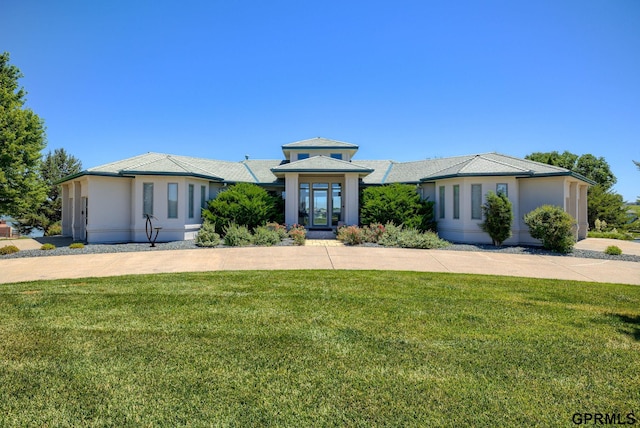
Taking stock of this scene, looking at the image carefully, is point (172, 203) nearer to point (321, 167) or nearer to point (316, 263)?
point (321, 167)

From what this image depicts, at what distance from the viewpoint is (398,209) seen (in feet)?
58.9

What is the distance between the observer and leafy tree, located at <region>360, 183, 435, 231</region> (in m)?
17.8

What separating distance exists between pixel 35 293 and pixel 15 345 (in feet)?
11.0

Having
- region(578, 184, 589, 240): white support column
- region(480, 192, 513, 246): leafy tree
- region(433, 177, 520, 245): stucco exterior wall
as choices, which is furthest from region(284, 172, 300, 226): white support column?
region(578, 184, 589, 240): white support column

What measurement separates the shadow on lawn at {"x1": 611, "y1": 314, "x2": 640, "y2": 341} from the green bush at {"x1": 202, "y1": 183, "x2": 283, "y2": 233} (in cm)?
1515

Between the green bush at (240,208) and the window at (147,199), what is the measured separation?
8.96ft

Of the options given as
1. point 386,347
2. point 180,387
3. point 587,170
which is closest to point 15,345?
point 180,387

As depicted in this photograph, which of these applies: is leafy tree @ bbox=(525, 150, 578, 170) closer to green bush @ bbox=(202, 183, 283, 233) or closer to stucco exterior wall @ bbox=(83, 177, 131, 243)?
green bush @ bbox=(202, 183, 283, 233)

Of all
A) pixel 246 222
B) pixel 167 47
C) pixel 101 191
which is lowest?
pixel 246 222

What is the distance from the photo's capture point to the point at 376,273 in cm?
932

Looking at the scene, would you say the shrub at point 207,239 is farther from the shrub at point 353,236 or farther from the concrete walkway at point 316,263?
the shrub at point 353,236

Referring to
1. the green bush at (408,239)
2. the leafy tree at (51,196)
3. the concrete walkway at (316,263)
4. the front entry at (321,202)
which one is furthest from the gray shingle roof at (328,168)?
the leafy tree at (51,196)

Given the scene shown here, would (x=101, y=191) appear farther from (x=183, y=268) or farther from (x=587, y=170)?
(x=587, y=170)

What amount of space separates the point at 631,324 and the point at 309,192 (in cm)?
1715
